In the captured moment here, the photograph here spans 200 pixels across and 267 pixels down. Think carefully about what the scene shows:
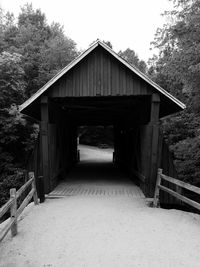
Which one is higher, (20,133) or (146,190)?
(20,133)

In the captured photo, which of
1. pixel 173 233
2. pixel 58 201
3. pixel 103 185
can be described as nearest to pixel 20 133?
pixel 103 185

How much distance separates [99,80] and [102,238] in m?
5.46

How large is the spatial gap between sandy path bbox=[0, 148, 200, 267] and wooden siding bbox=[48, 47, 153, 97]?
3.76 metres

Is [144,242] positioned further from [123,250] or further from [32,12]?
[32,12]

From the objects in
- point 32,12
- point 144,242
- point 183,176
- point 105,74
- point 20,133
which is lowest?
point 183,176

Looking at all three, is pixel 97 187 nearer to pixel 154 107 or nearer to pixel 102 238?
pixel 154 107

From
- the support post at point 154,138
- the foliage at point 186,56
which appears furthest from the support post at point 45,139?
the foliage at point 186,56

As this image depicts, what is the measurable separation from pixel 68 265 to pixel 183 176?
402 inches

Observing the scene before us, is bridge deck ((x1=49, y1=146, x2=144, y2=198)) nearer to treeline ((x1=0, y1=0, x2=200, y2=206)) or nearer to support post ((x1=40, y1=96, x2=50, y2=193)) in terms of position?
support post ((x1=40, y1=96, x2=50, y2=193))

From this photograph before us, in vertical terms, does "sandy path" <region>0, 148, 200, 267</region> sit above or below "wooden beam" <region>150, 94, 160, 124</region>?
below

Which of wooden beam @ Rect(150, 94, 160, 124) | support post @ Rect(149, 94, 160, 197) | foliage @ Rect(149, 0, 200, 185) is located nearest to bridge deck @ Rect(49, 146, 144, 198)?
support post @ Rect(149, 94, 160, 197)

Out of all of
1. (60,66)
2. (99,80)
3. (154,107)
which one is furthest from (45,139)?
(60,66)

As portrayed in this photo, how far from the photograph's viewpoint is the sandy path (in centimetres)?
425

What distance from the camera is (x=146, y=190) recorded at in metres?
9.02
